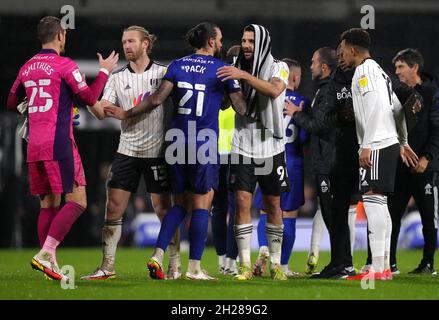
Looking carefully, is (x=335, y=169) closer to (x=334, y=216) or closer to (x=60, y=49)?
(x=334, y=216)

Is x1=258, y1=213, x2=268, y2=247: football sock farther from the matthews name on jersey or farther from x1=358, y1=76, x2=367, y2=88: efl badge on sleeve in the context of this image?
x1=358, y1=76, x2=367, y2=88: efl badge on sleeve

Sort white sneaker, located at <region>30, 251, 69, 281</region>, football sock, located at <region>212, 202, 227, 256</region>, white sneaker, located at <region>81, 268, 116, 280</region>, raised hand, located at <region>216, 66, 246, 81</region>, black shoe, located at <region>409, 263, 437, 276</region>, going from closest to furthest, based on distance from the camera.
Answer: white sneaker, located at <region>30, 251, 69, 281</region>, raised hand, located at <region>216, 66, 246, 81</region>, white sneaker, located at <region>81, 268, 116, 280</region>, football sock, located at <region>212, 202, 227, 256</region>, black shoe, located at <region>409, 263, 437, 276</region>

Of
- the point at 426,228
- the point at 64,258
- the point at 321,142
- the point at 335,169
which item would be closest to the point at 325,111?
the point at 335,169

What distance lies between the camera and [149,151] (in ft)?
26.0

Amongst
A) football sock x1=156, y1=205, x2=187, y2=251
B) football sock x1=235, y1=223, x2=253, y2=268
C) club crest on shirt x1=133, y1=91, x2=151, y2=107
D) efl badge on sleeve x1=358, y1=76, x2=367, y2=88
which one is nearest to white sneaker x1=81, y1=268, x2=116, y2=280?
football sock x1=156, y1=205, x2=187, y2=251

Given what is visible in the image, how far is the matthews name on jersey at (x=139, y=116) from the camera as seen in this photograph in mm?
7945

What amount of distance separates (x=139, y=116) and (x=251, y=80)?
43.4 inches

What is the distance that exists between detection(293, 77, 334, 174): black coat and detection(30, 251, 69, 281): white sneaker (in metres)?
3.04

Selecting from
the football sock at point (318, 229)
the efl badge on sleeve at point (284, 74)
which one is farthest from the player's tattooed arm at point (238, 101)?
the football sock at point (318, 229)

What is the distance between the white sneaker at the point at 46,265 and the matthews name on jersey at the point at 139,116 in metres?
1.23

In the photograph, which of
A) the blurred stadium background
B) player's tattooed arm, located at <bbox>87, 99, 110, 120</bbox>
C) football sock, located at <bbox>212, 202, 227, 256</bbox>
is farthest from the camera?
the blurred stadium background

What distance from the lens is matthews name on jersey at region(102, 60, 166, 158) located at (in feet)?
26.1

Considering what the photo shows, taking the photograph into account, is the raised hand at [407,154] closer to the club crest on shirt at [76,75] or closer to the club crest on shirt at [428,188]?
the club crest on shirt at [428,188]

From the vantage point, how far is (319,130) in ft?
29.9
